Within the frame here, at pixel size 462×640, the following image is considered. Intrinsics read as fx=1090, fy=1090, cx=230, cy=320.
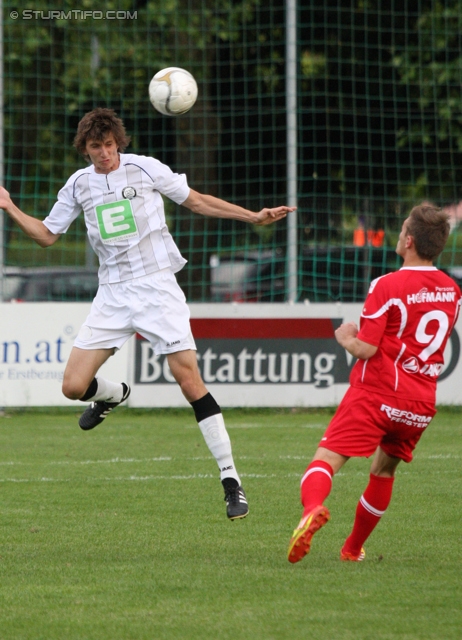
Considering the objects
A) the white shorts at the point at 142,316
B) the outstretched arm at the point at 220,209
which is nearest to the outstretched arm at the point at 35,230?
the white shorts at the point at 142,316

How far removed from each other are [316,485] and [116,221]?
222 centimetres

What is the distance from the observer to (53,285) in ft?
50.1

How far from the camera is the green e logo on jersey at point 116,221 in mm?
6160

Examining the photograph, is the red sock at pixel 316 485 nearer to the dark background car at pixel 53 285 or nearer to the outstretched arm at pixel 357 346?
the outstretched arm at pixel 357 346

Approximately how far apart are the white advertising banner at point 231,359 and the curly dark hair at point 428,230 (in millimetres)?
6780

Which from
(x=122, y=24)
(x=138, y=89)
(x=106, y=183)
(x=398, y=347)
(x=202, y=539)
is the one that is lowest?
(x=202, y=539)

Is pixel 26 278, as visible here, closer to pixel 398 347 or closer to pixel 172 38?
pixel 172 38

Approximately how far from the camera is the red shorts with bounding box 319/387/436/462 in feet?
15.3

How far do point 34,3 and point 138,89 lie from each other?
1.94 meters

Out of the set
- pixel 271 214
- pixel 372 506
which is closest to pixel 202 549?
pixel 372 506

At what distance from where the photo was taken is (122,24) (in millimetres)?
16656

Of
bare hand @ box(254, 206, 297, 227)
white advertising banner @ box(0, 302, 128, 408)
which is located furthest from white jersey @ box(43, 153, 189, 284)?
white advertising banner @ box(0, 302, 128, 408)

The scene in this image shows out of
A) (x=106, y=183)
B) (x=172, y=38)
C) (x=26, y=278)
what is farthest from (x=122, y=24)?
(x=106, y=183)

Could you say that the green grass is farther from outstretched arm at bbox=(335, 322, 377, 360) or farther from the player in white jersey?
outstretched arm at bbox=(335, 322, 377, 360)
